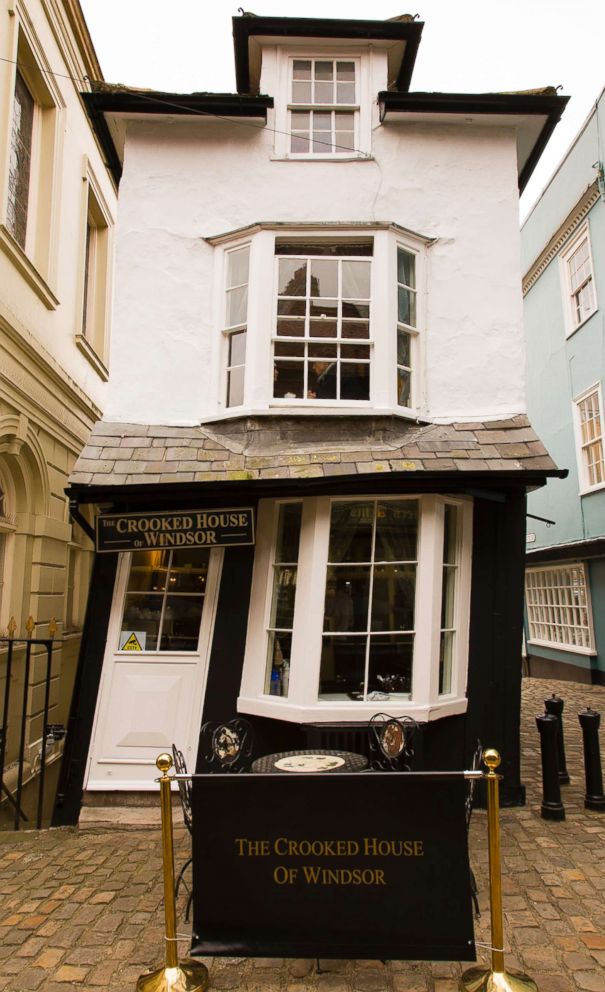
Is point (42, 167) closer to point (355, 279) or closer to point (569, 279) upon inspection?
point (355, 279)

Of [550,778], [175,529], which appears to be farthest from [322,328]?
[550,778]

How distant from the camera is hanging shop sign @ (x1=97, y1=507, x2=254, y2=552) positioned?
6141mm

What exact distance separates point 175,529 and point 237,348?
7.16 ft

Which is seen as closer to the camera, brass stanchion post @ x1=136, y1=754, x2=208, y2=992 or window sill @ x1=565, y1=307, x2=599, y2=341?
brass stanchion post @ x1=136, y1=754, x2=208, y2=992

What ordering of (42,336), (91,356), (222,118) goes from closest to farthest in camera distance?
(222,118) < (42,336) < (91,356)

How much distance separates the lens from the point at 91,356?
39.1 ft

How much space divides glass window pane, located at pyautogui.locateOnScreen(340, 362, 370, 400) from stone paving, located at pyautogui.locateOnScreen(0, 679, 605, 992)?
13.7 feet

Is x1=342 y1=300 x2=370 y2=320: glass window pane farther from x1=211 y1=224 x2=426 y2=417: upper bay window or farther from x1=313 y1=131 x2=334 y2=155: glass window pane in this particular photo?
x1=313 y1=131 x2=334 y2=155: glass window pane

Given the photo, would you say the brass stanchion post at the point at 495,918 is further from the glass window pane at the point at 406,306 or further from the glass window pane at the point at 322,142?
the glass window pane at the point at 322,142

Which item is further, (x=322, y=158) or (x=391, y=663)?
(x=322, y=158)

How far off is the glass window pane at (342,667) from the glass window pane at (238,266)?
12.8 ft

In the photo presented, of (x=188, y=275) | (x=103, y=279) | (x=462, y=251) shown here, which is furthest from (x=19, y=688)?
(x=103, y=279)

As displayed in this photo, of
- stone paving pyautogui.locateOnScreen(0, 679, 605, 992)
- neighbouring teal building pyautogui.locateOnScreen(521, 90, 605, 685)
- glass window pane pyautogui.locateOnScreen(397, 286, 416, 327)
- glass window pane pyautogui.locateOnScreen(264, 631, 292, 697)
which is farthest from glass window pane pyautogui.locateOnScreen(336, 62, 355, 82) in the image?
stone paving pyautogui.locateOnScreen(0, 679, 605, 992)

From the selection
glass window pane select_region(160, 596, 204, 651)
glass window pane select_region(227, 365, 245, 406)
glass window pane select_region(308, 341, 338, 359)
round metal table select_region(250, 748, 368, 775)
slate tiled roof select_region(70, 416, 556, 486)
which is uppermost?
glass window pane select_region(308, 341, 338, 359)
